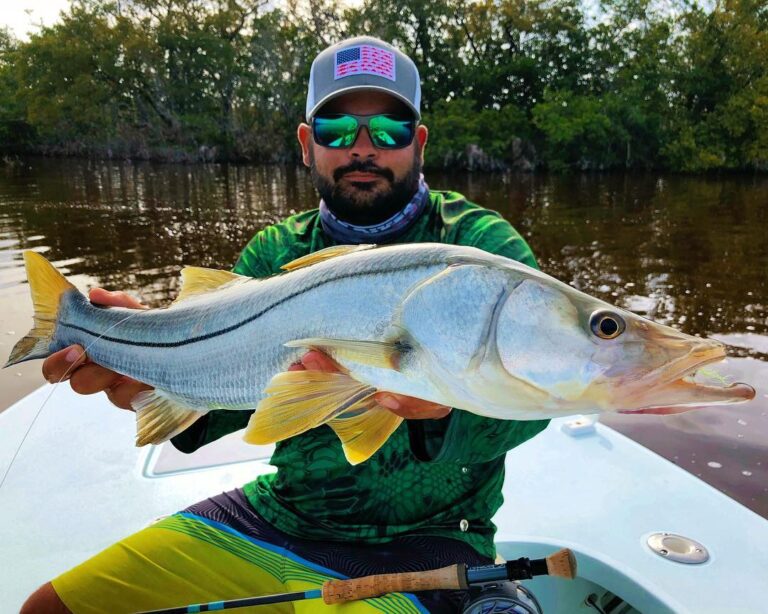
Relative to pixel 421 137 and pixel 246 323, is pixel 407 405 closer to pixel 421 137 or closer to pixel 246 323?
pixel 246 323

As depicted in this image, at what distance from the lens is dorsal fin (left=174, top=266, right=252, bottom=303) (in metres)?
2.12

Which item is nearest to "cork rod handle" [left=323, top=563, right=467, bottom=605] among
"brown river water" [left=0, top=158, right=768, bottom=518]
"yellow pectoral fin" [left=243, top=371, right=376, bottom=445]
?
"yellow pectoral fin" [left=243, top=371, right=376, bottom=445]

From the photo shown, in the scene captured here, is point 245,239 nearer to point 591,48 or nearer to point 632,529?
point 632,529

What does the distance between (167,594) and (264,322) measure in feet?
3.95

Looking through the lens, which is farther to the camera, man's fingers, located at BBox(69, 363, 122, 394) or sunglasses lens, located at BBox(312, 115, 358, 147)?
sunglasses lens, located at BBox(312, 115, 358, 147)

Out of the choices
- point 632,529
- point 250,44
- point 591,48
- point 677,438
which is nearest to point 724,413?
point 677,438

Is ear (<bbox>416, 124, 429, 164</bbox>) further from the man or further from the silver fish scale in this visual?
the silver fish scale

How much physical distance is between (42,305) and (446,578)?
5.97 feet

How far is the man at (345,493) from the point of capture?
2.10 meters

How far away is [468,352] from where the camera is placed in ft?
4.83

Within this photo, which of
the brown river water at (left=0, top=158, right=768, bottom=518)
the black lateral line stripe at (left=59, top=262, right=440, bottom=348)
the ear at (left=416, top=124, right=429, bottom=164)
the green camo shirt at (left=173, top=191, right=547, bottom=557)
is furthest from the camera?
the brown river water at (left=0, top=158, right=768, bottom=518)

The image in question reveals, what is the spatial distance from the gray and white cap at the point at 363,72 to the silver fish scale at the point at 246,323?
3.15ft

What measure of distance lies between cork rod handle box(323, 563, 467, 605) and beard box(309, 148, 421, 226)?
140 centimetres

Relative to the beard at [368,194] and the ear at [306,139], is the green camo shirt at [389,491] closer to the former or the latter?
the beard at [368,194]
